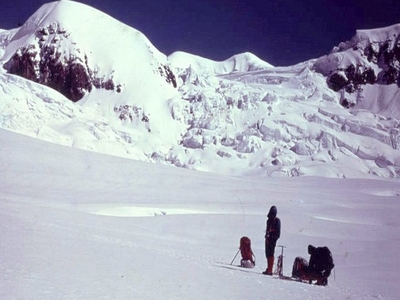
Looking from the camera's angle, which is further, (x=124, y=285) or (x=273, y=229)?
(x=273, y=229)

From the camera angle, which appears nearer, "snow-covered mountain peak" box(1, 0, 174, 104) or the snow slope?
the snow slope

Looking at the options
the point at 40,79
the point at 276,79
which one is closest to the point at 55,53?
the point at 40,79

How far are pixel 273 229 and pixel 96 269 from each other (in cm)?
570

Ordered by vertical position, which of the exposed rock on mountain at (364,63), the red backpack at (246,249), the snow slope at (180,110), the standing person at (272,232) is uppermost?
the exposed rock on mountain at (364,63)

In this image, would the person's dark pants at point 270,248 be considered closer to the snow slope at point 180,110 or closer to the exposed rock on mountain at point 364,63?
the snow slope at point 180,110

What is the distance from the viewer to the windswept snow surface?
26.8 feet

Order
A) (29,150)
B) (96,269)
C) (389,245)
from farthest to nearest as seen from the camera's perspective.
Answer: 1. (29,150)
2. (389,245)
3. (96,269)

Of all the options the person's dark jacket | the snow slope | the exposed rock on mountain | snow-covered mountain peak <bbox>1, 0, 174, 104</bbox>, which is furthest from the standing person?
the exposed rock on mountain

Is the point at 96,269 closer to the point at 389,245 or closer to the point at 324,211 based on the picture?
the point at 389,245

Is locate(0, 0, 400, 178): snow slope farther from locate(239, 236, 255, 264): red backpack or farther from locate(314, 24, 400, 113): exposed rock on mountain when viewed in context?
locate(239, 236, 255, 264): red backpack

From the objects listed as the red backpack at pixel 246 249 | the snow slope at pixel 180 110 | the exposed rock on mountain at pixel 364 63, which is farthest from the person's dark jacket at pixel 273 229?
the exposed rock on mountain at pixel 364 63

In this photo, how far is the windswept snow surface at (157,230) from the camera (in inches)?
322

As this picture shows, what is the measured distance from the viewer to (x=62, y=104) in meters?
122

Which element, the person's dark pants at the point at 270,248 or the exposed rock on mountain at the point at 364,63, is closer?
the person's dark pants at the point at 270,248
